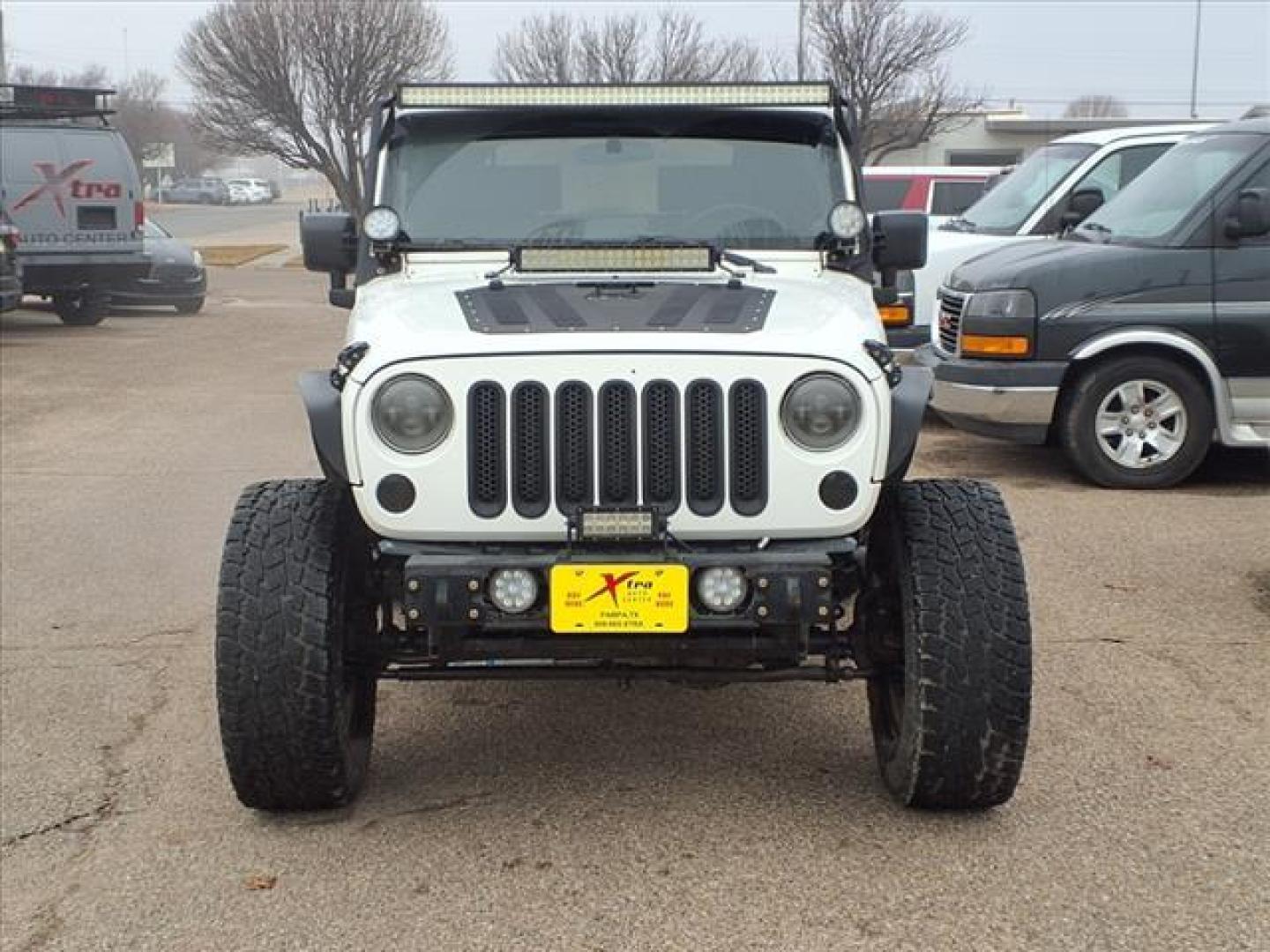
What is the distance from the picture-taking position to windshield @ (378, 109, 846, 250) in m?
5.05

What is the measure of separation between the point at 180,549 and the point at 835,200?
3862mm

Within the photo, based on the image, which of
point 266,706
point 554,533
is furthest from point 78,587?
point 554,533

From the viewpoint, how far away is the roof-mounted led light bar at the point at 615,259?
4676 millimetres

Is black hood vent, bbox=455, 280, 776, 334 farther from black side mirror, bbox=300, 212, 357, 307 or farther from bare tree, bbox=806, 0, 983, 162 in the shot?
bare tree, bbox=806, 0, 983, 162

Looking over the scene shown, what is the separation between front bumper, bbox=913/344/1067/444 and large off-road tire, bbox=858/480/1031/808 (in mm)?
4469

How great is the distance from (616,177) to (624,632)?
1.94 meters

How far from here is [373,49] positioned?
35469 mm

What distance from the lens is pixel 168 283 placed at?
68.7 ft

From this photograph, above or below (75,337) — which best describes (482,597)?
above

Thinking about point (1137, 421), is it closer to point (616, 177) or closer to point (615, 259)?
point (616, 177)

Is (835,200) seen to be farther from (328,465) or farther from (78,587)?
(78,587)

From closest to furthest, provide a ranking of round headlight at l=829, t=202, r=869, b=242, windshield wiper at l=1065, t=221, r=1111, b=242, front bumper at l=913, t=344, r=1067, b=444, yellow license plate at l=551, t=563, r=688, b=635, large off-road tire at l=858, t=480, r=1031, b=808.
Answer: yellow license plate at l=551, t=563, r=688, b=635 < large off-road tire at l=858, t=480, r=1031, b=808 < round headlight at l=829, t=202, r=869, b=242 < front bumper at l=913, t=344, r=1067, b=444 < windshield wiper at l=1065, t=221, r=1111, b=242

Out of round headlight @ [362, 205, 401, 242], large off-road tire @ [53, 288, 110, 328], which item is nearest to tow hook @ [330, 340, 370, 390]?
round headlight @ [362, 205, 401, 242]

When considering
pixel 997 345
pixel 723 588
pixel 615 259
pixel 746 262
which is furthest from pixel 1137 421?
pixel 723 588
